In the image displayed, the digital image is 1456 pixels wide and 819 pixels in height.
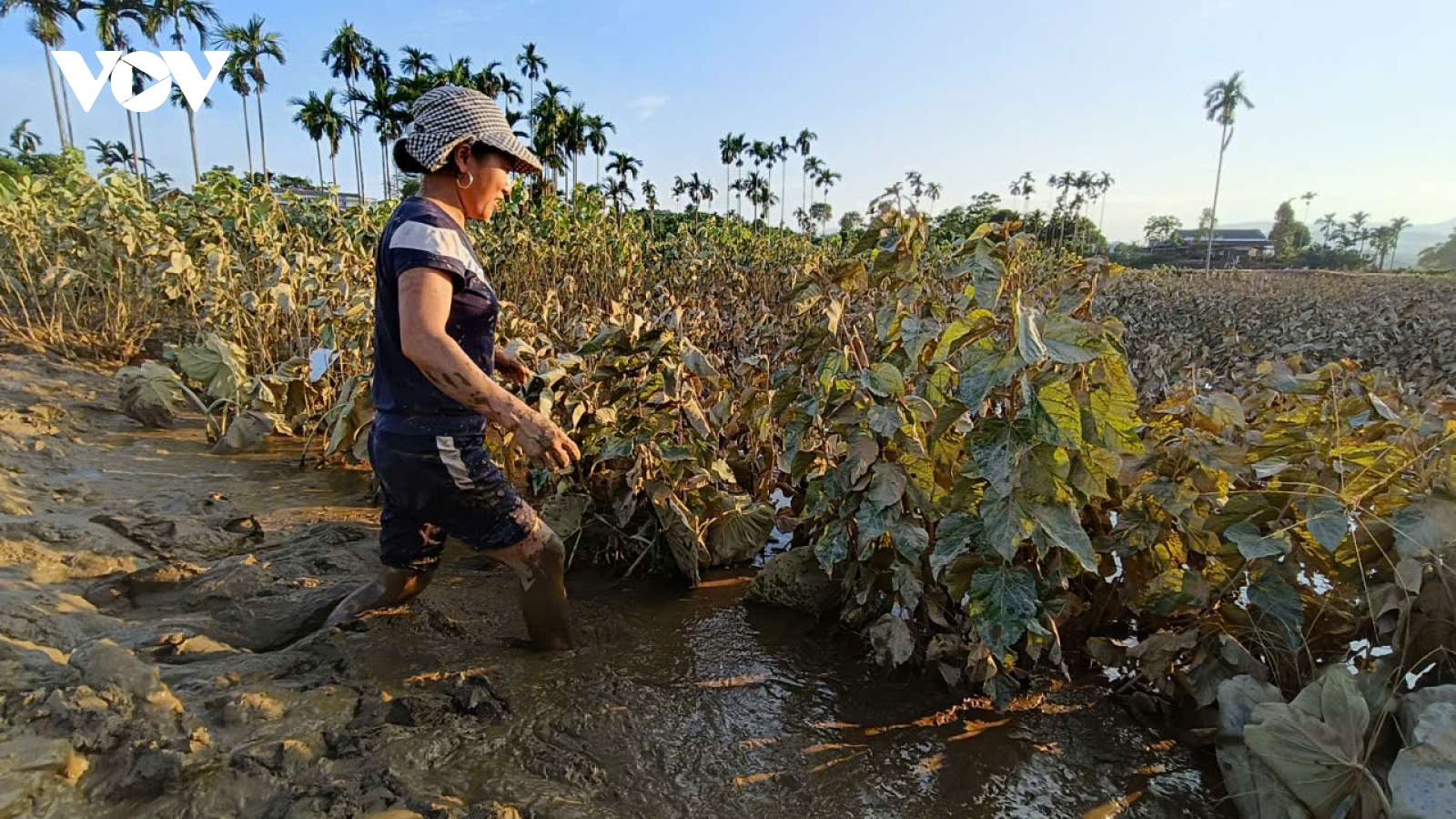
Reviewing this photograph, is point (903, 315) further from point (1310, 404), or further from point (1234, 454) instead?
point (1310, 404)

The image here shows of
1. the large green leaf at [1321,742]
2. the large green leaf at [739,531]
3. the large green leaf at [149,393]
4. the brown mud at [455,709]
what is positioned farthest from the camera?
the large green leaf at [149,393]

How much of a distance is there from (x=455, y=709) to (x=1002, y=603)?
1.50 metres

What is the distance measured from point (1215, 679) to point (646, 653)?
169 cm

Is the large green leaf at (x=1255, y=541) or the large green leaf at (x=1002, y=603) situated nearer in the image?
the large green leaf at (x=1255, y=541)

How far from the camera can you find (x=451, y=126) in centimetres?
198

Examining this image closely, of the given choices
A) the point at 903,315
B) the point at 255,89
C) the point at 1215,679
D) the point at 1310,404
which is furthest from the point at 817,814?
the point at 255,89

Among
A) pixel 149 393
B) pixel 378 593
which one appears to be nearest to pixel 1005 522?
pixel 378 593

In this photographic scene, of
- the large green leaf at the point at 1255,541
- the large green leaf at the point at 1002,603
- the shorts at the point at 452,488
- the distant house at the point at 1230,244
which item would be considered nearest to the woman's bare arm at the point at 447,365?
the shorts at the point at 452,488

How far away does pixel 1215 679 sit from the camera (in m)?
2.09

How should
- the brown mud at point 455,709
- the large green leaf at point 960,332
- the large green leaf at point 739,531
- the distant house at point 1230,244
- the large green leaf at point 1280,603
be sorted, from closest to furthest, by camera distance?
1. the brown mud at point 455,709
2. the large green leaf at point 1280,603
3. the large green leaf at point 960,332
4. the large green leaf at point 739,531
5. the distant house at point 1230,244

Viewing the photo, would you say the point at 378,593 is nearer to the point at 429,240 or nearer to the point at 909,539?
the point at 429,240

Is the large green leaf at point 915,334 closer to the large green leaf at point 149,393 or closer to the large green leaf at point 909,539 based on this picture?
the large green leaf at point 909,539

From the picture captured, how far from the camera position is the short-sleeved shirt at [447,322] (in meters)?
1.91

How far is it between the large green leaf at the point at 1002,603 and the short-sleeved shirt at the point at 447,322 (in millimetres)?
1439
